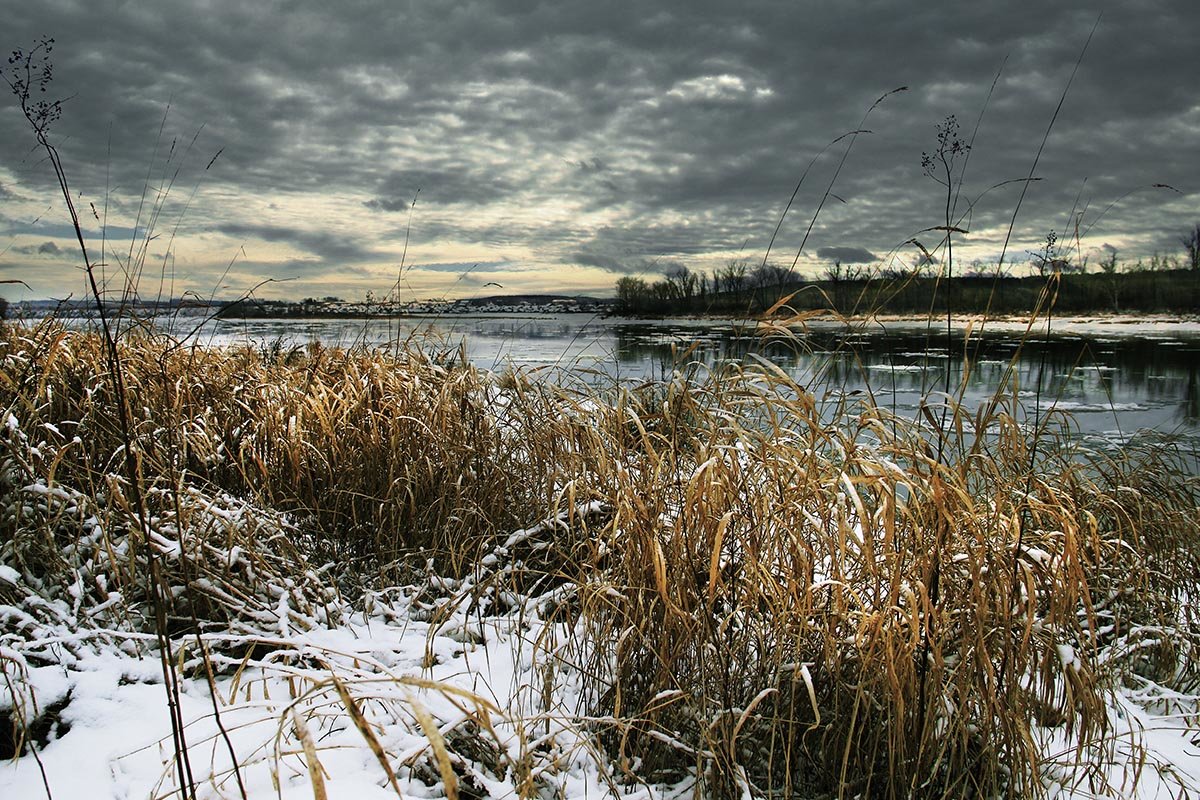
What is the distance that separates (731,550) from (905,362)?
14818mm

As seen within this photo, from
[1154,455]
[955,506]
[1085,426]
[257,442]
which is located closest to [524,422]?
[257,442]

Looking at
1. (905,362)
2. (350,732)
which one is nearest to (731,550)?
(350,732)

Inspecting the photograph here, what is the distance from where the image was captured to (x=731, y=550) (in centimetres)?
212

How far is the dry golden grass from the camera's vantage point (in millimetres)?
1769

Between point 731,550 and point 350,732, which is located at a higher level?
point 731,550

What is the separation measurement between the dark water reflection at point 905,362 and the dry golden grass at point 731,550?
0.28 m

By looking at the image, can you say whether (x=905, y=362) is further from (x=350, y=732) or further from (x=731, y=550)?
(x=350, y=732)

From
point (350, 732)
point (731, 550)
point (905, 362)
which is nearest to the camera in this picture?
point (350, 732)

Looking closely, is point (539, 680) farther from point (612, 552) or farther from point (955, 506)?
point (955, 506)

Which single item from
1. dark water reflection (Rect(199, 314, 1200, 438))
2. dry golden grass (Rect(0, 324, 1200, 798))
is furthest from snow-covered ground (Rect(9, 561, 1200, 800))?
dark water reflection (Rect(199, 314, 1200, 438))

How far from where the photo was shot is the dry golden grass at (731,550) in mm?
1769

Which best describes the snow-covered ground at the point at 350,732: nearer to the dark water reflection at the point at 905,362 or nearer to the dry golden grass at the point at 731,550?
the dry golden grass at the point at 731,550

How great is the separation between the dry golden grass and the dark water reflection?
10.9 inches

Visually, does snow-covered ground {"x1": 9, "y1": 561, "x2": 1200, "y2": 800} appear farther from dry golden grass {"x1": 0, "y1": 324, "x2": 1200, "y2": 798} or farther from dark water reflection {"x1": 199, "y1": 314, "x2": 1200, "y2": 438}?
dark water reflection {"x1": 199, "y1": 314, "x2": 1200, "y2": 438}
